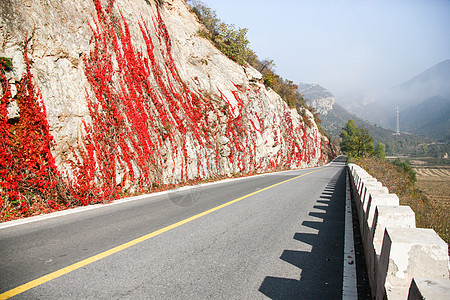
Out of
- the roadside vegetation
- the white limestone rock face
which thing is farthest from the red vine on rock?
the roadside vegetation

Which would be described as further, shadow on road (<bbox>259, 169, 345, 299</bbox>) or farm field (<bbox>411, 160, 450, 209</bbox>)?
farm field (<bbox>411, 160, 450, 209</bbox>)

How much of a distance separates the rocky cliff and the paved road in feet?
7.63

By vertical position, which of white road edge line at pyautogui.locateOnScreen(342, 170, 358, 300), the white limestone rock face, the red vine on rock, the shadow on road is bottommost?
white road edge line at pyautogui.locateOnScreen(342, 170, 358, 300)

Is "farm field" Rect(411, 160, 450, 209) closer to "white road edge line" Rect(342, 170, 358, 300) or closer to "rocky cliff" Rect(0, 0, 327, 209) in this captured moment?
"white road edge line" Rect(342, 170, 358, 300)

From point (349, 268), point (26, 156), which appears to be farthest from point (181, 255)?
point (26, 156)

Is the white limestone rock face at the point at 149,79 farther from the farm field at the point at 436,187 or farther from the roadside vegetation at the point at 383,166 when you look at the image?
the farm field at the point at 436,187

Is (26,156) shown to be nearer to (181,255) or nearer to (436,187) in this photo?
(181,255)

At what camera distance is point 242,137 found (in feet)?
74.6

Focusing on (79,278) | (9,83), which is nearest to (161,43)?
(9,83)

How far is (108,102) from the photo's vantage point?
33.4 ft

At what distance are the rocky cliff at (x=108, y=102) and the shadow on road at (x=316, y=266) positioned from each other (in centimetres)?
604

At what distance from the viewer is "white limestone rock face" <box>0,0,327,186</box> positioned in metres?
7.97

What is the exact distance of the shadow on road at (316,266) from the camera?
3.02 metres

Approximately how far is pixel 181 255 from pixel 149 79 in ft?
39.3
